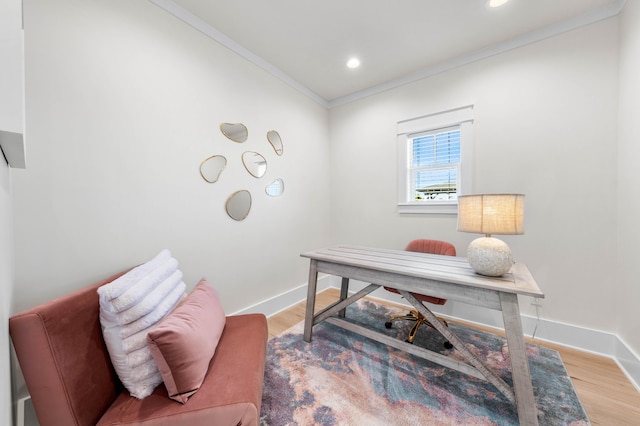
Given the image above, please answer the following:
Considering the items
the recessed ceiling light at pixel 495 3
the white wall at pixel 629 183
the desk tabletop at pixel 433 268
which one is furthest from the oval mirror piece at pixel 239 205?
the white wall at pixel 629 183

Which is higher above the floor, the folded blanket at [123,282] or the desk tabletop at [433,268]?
the folded blanket at [123,282]

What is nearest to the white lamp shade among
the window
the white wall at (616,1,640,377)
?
the white wall at (616,1,640,377)

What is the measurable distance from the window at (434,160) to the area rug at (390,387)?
146 centimetres

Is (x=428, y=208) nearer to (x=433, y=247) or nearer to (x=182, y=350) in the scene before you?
(x=433, y=247)

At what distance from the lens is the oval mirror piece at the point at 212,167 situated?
204 centimetres

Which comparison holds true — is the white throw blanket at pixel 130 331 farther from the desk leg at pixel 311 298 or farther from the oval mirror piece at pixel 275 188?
the oval mirror piece at pixel 275 188

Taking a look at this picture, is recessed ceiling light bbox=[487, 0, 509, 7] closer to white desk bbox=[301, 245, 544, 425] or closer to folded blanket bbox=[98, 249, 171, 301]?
white desk bbox=[301, 245, 544, 425]

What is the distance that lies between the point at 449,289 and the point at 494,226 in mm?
470

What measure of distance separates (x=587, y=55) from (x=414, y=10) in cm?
152

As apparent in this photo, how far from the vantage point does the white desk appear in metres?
1.23

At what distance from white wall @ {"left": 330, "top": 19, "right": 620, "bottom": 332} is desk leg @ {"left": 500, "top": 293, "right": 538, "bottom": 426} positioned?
1327 mm

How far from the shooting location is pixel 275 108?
107 inches

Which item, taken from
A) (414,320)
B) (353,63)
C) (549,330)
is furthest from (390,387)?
(353,63)

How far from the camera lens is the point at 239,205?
2.33m
